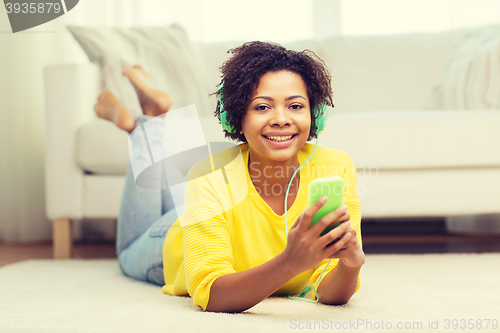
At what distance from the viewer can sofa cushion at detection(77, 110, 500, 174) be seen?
1.36m

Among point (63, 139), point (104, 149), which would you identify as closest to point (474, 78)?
point (104, 149)

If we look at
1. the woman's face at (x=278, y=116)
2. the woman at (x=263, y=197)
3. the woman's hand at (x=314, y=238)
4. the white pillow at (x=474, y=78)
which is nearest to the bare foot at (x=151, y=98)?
the woman at (x=263, y=197)

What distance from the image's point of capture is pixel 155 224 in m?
1.13

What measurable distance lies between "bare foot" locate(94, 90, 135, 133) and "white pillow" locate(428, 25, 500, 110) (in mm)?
1239

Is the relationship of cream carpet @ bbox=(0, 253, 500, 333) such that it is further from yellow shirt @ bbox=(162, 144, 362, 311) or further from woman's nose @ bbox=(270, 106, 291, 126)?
woman's nose @ bbox=(270, 106, 291, 126)

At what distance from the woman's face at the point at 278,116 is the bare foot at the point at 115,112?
0.55 m

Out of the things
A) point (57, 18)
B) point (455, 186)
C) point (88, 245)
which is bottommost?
point (88, 245)

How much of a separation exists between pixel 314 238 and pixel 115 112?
86cm

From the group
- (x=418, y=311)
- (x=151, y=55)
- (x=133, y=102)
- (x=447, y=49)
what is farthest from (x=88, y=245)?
(x=447, y=49)

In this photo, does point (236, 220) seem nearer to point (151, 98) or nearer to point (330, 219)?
point (330, 219)

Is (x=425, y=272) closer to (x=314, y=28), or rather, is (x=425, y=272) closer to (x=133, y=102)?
(x=133, y=102)

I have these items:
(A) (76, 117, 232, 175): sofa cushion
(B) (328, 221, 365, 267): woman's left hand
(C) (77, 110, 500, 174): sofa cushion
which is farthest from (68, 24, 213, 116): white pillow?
(B) (328, 221, 365, 267): woman's left hand

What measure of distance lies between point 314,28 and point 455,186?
1438mm

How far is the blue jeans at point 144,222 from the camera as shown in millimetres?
1068
